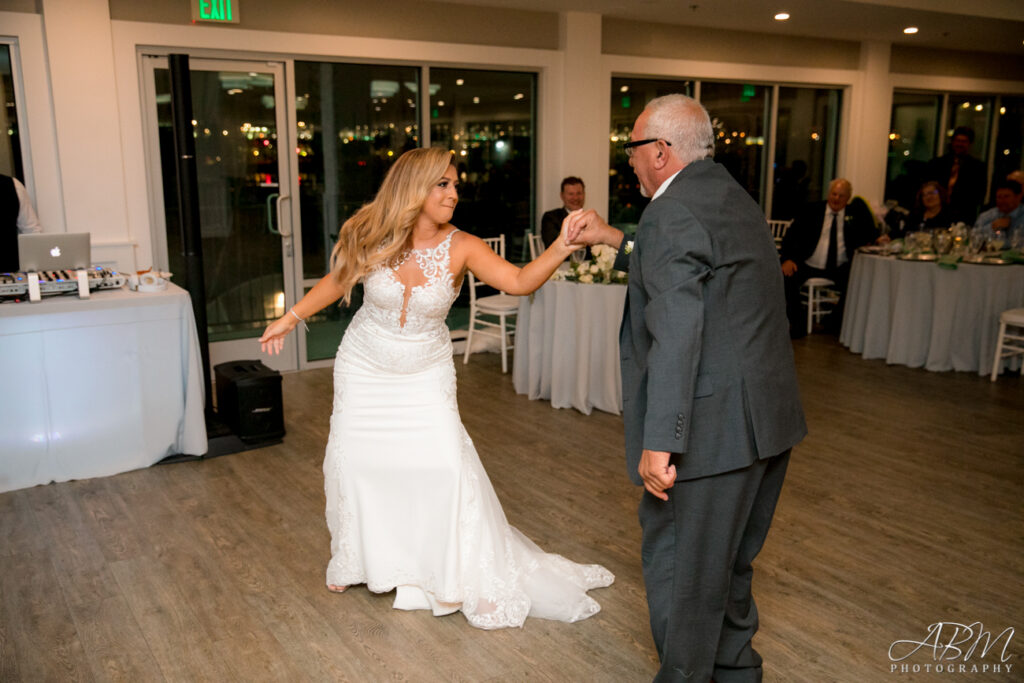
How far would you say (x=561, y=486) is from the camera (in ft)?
15.0

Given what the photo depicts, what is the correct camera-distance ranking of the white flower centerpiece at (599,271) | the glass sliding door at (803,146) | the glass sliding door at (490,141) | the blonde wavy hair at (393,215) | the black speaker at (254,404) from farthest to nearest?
the glass sliding door at (803,146), the glass sliding door at (490,141), the white flower centerpiece at (599,271), the black speaker at (254,404), the blonde wavy hair at (393,215)

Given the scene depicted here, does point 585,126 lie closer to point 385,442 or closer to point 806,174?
point 806,174

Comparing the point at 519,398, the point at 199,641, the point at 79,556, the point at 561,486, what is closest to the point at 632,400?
the point at 199,641

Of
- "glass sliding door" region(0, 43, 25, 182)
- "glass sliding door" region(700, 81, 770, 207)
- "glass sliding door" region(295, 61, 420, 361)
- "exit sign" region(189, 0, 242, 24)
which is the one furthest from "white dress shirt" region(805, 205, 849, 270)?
"glass sliding door" region(0, 43, 25, 182)

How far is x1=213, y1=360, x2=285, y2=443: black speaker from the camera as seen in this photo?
205 inches

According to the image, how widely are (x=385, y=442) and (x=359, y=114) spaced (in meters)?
A: 4.77

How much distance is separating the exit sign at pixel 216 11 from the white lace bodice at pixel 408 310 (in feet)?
13.3

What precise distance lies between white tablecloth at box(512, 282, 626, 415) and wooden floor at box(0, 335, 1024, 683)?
304 millimetres

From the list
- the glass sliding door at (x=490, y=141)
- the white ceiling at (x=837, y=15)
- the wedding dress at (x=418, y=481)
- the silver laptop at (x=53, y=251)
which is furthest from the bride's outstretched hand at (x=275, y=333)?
the white ceiling at (x=837, y=15)

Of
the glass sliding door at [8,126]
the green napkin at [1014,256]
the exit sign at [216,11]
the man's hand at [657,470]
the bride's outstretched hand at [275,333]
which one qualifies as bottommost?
the man's hand at [657,470]

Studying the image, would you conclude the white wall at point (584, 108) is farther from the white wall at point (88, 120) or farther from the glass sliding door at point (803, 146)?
the white wall at point (88, 120)

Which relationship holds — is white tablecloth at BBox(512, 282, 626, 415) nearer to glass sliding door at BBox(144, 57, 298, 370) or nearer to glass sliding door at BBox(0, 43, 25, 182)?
glass sliding door at BBox(144, 57, 298, 370)

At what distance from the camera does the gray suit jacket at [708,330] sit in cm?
219

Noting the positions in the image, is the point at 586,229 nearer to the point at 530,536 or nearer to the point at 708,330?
the point at 708,330
